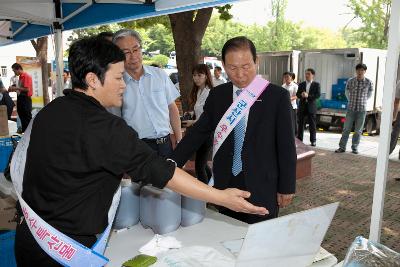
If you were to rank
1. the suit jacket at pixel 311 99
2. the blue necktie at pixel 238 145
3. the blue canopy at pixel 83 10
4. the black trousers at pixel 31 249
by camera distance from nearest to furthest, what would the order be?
the black trousers at pixel 31 249, the blue necktie at pixel 238 145, the blue canopy at pixel 83 10, the suit jacket at pixel 311 99

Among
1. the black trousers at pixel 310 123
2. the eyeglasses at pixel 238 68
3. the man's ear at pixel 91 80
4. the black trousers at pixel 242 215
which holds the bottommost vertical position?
the black trousers at pixel 310 123

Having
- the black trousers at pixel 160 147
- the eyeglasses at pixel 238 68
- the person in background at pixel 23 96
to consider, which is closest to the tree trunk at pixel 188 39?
the black trousers at pixel 160 147

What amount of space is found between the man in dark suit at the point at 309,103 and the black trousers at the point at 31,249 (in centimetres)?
747

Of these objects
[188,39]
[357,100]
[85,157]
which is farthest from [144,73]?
[357,100]

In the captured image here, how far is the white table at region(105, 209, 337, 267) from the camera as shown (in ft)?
5.14

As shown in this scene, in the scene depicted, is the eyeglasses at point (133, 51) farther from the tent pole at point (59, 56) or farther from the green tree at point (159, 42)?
the green tree at point (159, 42)

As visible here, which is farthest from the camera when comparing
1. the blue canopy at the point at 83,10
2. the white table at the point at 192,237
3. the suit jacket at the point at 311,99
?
the suit jacket at the point at 311,99

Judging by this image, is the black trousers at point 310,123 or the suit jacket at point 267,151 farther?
the black trousers at point 310,123

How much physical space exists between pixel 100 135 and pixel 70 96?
0.21m

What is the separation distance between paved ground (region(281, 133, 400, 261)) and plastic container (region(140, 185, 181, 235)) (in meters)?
2.14

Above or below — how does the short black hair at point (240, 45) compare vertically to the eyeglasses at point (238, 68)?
above

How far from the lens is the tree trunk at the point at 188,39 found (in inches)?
272

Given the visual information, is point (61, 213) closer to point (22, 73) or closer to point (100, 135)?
point (100, 135)

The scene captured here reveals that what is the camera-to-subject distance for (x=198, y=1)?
358cm
